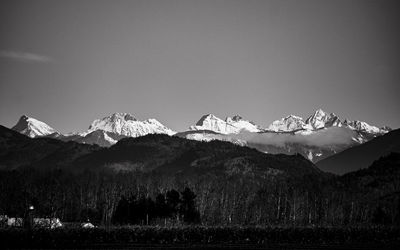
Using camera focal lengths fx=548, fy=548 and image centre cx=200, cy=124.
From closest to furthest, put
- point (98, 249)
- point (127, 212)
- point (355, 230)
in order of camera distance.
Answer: point (98, 249), point (355, 230), point (127, 212)

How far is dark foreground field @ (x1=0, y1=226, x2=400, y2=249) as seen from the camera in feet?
298

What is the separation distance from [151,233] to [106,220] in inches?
2990

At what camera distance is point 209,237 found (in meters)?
107

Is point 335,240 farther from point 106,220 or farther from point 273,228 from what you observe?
point 106,220

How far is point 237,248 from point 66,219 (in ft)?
397

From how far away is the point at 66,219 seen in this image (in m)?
194

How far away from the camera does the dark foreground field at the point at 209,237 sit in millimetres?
90938

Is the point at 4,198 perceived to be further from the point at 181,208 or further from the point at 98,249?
the point at 98,249

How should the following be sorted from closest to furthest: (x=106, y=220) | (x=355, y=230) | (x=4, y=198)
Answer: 1. (x=355, y=230)
2. (x=106, y=220)
3. (x=4, y=198)

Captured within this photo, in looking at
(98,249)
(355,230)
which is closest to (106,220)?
(355,230)

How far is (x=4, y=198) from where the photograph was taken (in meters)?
190

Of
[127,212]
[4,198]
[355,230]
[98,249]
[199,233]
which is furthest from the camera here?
[4,198]

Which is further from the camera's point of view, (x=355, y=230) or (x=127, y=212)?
(x=127, y=212)

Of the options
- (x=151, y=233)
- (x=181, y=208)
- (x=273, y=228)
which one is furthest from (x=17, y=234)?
(x=181, y=208)
